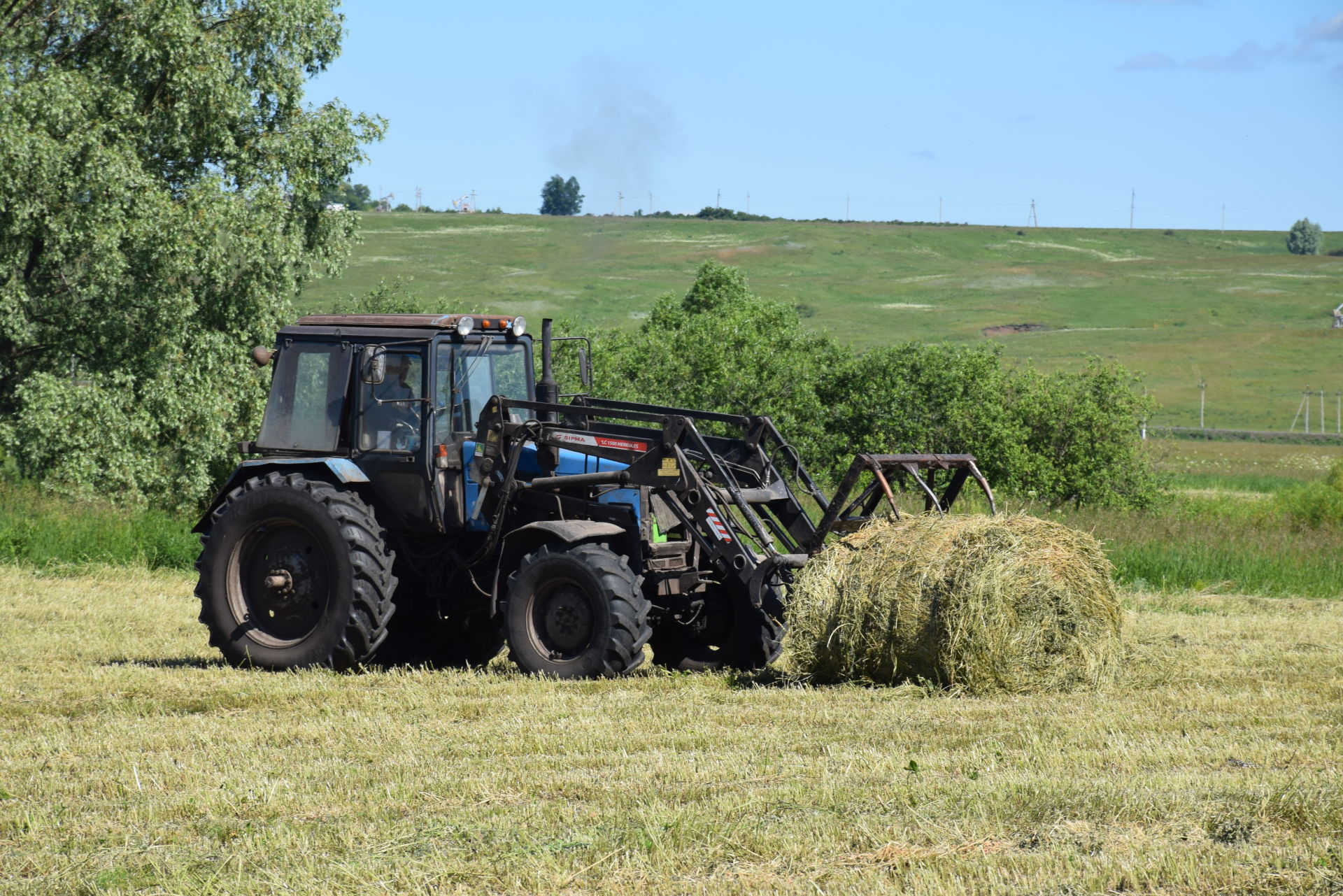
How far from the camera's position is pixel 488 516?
33.1ft

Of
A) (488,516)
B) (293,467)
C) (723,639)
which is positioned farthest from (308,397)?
(723,639)

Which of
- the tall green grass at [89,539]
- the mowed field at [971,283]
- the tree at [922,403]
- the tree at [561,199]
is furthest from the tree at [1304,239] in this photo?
the tall green grass at [89,539]

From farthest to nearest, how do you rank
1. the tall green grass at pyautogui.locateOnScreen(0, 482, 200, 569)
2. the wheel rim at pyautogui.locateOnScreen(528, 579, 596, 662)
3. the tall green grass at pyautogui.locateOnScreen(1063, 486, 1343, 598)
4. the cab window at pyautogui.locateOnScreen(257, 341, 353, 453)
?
the tall green grass at pyautogui.locateOnScreen(0, 482, 200, 569) → the tall green grass at pyautogui.locateOnScreen(1063, 486, 1343, 598) → the cab window at pyautogui.locateOnScreen(257, 341, 353, 453) → the wheel rim at pyautogui.locateOnScreen(528, 579, 596, 662)

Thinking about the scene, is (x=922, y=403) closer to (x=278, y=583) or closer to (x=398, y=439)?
(x=398, y=439)

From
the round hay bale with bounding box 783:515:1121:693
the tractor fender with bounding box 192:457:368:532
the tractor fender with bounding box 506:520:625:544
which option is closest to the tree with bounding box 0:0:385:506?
the tractor fender with bounding box 192:457:368:532

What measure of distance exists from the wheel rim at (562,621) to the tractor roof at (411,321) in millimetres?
2109

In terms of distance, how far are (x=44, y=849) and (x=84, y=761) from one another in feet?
5.44

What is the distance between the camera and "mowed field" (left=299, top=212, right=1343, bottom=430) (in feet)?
236

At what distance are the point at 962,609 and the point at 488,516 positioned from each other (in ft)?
11.6

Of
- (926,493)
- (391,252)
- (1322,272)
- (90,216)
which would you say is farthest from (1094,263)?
(926,493)

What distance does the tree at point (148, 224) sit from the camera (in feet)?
69.7

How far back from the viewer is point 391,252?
93.3m

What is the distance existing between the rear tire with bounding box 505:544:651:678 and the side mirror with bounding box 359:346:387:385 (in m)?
1.60

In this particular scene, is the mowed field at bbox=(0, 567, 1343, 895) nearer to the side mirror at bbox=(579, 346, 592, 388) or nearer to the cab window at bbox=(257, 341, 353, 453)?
the cab window at bbox=(257, 341, 353, 453)
